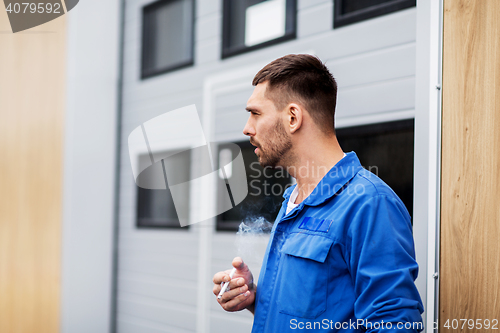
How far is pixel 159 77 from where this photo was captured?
2.18m

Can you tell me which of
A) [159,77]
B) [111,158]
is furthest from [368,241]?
[111,158]

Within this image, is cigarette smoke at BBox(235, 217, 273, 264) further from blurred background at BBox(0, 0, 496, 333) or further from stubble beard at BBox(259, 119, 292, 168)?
stubble beard at BBox(259, 119, 292, 168)

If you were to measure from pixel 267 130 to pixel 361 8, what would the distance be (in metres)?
0.58

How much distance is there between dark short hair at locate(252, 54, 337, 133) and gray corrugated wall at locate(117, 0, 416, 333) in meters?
0.28

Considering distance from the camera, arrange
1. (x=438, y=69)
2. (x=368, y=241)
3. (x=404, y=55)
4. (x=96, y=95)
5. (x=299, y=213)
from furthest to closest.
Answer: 1. (x=96, y=95)
2. (x=404, y=55)
3. (x=438, y=69)
4. (x=299, y=213)
5. (x=368, y=241)

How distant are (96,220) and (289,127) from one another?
1656 millimetres

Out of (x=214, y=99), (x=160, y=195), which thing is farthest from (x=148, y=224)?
(x=214, y=99)

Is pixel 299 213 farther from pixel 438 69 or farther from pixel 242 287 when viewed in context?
pixel 438 69

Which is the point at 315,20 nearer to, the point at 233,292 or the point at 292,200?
the point at 292,200

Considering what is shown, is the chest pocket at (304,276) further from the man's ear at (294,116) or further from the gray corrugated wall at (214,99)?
the gray corrugated wall at (214,99)

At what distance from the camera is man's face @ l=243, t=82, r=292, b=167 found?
1.10 meters

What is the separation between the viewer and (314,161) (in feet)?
3.52

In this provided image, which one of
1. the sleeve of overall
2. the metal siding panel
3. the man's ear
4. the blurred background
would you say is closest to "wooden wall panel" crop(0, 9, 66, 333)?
the blurred background

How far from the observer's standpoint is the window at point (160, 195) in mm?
2049
